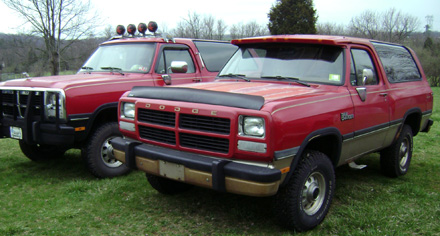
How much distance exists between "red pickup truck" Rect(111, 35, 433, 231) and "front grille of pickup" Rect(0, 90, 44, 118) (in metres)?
1.62

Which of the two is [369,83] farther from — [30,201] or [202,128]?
[30,201]

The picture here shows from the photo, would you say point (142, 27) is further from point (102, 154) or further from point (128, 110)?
point (128, 110)

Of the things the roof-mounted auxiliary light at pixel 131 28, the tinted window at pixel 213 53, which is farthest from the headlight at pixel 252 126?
the roof-mounted auxiliary light at pixel 131 28

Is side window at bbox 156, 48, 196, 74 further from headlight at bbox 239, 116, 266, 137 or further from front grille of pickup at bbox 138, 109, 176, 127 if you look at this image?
headlight at bbox 239, 116, 266, 137

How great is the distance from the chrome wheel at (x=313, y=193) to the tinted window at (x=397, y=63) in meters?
2.09

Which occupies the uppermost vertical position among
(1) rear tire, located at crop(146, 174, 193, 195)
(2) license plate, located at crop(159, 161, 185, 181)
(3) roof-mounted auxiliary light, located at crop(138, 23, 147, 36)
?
(3) roof-mounted auxiliary light, located at crop(138, 23, 147, 36)

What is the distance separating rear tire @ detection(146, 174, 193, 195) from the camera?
4480 millimetres

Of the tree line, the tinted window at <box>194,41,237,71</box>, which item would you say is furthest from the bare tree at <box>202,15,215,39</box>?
the tinted window at <box>194,41,237,71</box>

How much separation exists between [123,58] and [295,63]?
10.2 ft

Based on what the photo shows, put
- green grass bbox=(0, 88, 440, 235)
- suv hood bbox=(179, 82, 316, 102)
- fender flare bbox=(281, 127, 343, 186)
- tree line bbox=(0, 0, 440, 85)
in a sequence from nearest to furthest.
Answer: fender flare bbox=(281, 127, 343, 186), suv hood bbox=(179, 82, 316, 102), green grass bbox=(0, 88, 440, 235), tree line bbox=(0, 0, 440, 85)

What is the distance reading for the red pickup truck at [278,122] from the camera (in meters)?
3.11

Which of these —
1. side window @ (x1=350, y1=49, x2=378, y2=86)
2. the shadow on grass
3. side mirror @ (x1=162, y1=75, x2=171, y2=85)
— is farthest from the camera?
side mirror @ (x1=162, y1=75, x2=171, y2=85)

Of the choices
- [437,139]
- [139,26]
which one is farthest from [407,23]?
[139,26]

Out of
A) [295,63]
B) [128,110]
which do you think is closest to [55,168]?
[128,110]
